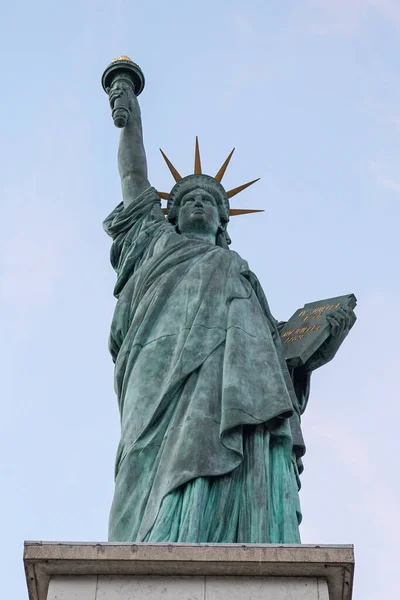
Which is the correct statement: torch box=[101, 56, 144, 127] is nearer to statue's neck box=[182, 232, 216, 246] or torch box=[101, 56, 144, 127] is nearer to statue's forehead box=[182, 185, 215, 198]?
statue's forehead box=[182, 185, 215, 198]

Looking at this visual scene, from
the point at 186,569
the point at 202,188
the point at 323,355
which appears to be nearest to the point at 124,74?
the point at 202,188

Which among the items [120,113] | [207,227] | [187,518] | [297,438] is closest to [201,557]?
[187,518]

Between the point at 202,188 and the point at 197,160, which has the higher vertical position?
the point at 197,160

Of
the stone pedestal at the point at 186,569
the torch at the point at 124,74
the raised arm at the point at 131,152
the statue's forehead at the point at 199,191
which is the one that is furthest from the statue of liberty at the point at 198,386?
the torch at the point at 124,74

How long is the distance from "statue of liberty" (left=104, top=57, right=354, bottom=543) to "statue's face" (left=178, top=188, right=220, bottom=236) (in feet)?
0.04

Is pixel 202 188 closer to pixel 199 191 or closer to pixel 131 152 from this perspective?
pixel 199 191

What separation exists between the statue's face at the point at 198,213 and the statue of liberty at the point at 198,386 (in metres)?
0.01

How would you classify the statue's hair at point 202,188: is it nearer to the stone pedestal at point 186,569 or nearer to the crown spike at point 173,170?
the crown spike at point 173,170

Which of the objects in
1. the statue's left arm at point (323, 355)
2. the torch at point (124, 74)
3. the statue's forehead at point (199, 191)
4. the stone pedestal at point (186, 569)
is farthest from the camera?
the torch at point (124, 74)

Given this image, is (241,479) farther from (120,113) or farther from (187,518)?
(120,113)

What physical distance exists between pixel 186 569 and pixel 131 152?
20.9 feet

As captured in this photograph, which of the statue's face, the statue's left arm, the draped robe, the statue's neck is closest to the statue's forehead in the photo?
the statue's face

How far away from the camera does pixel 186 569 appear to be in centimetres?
901

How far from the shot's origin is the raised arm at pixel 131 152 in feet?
47.1
